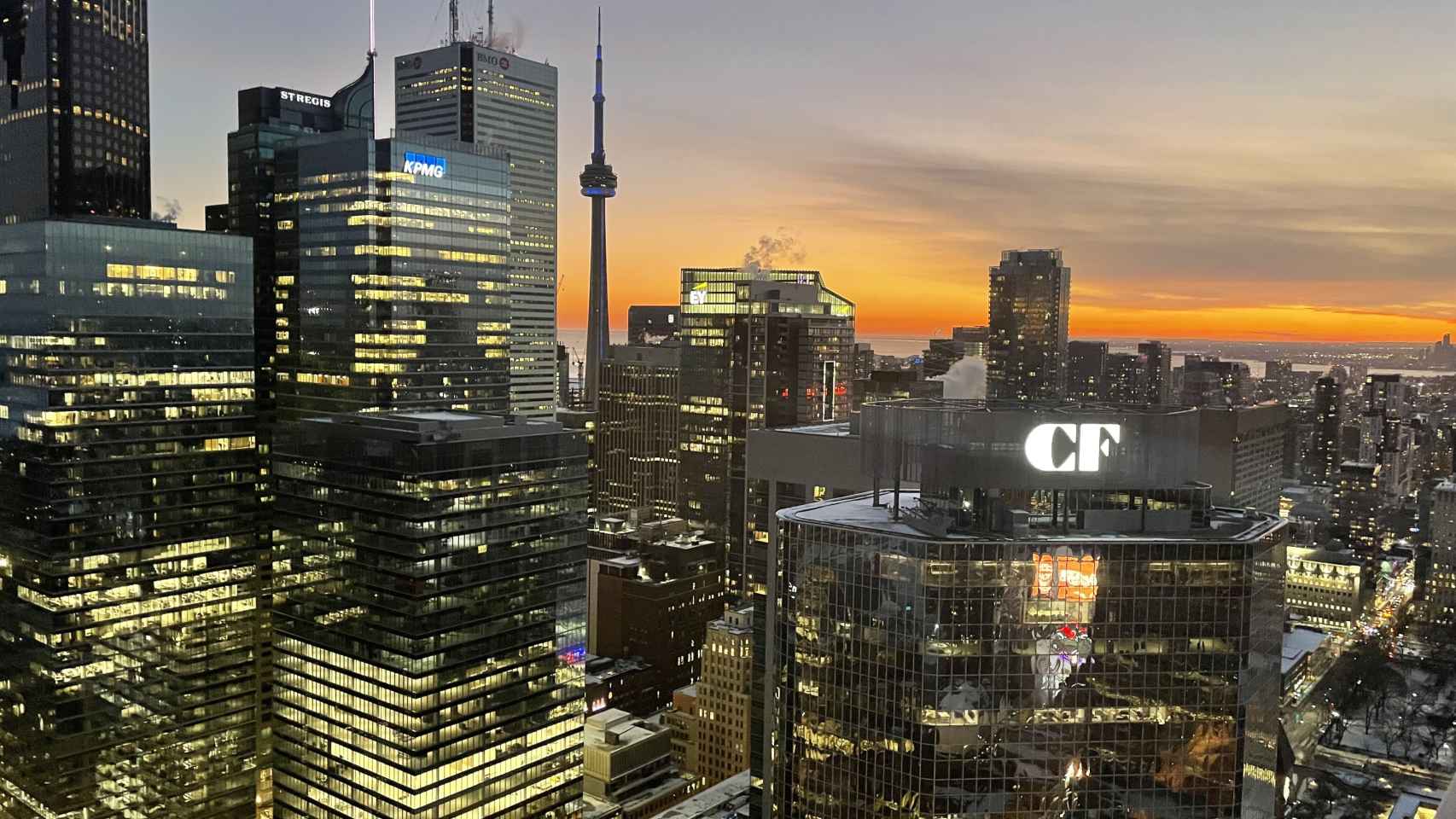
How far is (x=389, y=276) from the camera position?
147m

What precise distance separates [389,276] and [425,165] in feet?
52.3

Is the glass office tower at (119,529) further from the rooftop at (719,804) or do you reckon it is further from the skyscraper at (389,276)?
the rooftop at (719,804)

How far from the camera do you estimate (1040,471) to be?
2290 inches

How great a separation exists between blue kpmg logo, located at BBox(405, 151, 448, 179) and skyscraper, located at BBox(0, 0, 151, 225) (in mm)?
75396

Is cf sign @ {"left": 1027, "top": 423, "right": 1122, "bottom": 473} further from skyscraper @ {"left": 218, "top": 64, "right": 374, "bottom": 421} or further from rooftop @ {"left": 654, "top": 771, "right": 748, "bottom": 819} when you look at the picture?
skyscraper @ {"left": 218, "top": 64, "right": 374, "bottom": 421}

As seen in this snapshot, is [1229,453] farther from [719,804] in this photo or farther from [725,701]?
[719,804]

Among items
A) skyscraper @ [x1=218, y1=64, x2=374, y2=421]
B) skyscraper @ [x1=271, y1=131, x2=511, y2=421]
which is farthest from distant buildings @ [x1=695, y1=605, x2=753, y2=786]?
skyscraper @ [x1=218, y1=64, x2=374, y2=421]

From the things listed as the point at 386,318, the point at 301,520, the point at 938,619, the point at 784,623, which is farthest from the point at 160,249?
the point at 938,619

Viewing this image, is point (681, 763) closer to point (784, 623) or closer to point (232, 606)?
point (232, 606)

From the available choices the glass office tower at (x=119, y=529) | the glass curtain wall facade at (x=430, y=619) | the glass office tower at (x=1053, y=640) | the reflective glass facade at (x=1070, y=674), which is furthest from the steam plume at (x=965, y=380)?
the glass office tower at (x=119, y=529)

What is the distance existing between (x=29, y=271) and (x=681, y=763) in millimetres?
114748

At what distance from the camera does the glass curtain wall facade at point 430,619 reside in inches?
4082

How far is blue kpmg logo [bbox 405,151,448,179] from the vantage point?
476ft

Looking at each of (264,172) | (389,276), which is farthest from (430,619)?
(264,172)
